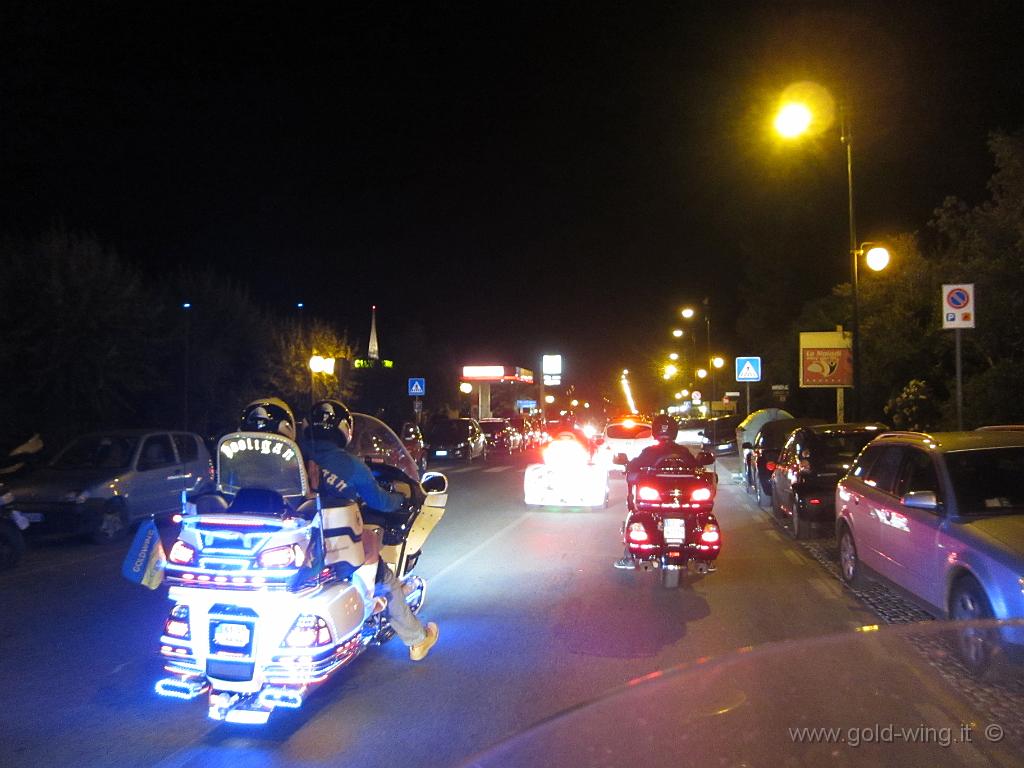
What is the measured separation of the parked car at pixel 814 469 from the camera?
→ 12.8 metres

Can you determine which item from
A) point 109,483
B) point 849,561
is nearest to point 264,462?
point 849,561

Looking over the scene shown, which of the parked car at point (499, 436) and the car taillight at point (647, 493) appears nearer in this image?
the car taillight at point (647, 493)

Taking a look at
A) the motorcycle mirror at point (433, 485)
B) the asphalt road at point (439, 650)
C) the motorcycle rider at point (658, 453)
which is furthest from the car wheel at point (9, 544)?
the motorcycle rider at point (658, 453)

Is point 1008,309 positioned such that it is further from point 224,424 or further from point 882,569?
point 224,424

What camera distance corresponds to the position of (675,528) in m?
9.58

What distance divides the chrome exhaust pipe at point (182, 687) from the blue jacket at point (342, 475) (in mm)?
1553

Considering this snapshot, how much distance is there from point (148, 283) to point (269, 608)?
96.8 ft

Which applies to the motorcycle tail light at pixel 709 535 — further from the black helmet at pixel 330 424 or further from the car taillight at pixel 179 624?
the car taillight at pixel 179 624

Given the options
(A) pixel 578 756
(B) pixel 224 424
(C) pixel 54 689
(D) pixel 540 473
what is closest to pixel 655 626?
(C) pixel 54 689

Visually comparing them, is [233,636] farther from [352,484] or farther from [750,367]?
[750,367]

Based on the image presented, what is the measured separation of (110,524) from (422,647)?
28.4 ft

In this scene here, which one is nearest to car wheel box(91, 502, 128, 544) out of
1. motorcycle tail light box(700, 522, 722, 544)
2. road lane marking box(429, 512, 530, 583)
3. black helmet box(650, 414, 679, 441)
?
road lane marking box(429, 512, 530, 583)

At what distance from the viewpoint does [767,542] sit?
13375 mm

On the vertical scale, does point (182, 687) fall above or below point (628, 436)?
below
